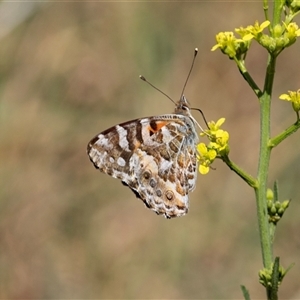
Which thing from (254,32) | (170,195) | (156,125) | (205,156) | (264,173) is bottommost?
(264,173)

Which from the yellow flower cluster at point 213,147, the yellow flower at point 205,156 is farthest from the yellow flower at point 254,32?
the yellow flower at point 205,156

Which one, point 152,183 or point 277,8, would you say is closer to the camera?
point 277,8

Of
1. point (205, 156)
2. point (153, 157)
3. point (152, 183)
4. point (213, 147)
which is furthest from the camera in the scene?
point (153, 157)

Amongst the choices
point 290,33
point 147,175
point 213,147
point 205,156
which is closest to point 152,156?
point 147,175

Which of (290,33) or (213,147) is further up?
(290,33)

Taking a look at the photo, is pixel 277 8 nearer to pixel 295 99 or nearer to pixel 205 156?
pixel 295 99

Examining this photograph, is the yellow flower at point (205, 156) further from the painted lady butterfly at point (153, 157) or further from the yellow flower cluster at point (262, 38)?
the yellow flower cluster at point (262, 38)

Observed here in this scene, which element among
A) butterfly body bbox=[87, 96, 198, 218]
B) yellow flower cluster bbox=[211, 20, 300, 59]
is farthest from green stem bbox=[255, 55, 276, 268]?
butterfly body bbox=[87, 96, 198, 218]
